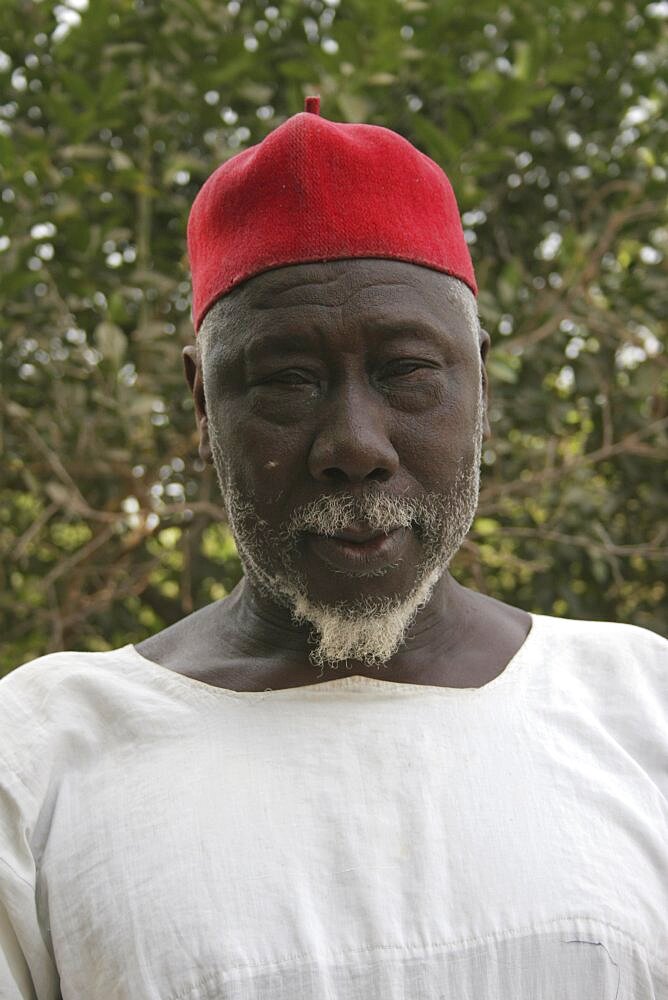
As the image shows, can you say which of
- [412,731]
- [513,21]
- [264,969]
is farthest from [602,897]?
[513,21]

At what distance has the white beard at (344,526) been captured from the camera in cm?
A: 167

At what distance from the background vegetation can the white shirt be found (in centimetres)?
118

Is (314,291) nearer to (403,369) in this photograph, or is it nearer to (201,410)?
(403,369)

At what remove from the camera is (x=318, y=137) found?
176cm

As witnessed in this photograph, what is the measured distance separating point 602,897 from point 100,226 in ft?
6.67

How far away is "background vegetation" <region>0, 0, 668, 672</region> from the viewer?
291 cm

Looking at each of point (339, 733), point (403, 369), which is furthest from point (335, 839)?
point (403, 369)

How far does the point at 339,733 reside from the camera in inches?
68.9

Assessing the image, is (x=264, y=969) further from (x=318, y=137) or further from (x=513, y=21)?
(x=513, y=21)

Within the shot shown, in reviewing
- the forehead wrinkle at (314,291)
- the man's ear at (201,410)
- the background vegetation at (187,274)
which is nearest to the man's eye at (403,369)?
the forehead wrinkle at (314,291)

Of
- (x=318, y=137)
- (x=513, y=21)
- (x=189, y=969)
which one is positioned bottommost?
(x=189, y=969)

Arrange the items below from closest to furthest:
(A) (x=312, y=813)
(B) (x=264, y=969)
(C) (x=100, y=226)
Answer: (B) (x=264, y=969) → (A) (x=312, y=813) → (C) (x=100, y=226)

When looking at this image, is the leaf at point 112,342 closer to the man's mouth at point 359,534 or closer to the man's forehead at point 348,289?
the man's forehead at point 348,289

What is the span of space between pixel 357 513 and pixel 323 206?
1.45 feet
